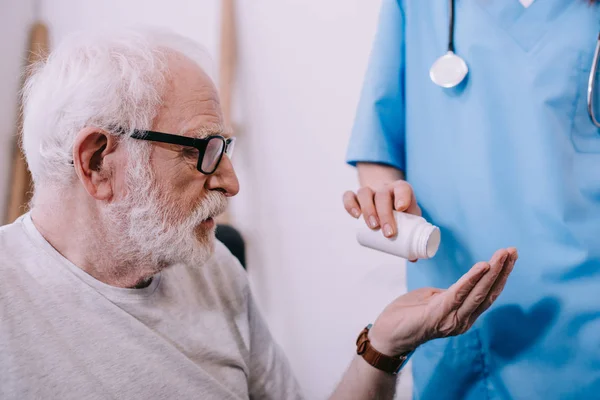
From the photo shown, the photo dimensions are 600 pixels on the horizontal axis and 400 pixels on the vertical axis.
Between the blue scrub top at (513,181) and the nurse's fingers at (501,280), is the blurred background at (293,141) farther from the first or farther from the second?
the nurse's fingers at (501,280)

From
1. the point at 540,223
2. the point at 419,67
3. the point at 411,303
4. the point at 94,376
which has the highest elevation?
the point at 419,67

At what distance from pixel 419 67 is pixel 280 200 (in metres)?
0.66

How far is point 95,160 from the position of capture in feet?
2.41

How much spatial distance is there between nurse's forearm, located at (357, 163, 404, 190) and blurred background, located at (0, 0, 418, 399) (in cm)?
35

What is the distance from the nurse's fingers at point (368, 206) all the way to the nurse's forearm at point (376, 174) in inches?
5.3

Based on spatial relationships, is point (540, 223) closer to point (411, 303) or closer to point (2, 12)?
point (411, 303)

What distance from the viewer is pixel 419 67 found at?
0.91 meters

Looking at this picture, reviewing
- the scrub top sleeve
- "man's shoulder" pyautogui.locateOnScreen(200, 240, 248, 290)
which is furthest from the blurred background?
"man's shoulder" pyautogui.locateOnScreen(200, 240, 248, 290)

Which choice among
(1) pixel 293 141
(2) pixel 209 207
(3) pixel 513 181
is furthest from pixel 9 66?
(3) pixel 513 181

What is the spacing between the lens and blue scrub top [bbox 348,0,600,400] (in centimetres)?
73

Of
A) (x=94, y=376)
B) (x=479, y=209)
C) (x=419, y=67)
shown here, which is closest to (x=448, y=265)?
(x=479, y=209)

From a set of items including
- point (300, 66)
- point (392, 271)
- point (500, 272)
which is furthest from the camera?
point (300, 66)

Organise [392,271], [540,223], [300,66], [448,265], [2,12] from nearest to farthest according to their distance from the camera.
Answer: [540,223] < [448,265] < [392,271] < [300,66] < [2,12]

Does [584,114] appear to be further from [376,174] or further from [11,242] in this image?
[11,242]
